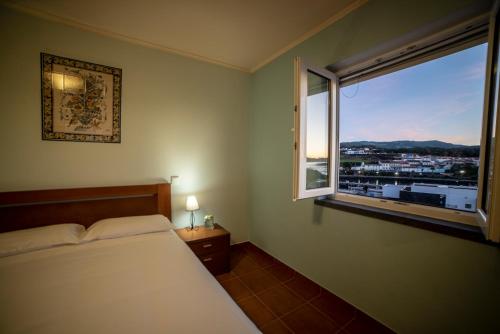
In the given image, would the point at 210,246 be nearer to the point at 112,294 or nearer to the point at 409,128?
the point at 112,294

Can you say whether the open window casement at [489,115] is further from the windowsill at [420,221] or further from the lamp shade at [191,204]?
the lamp shade at [191,204]

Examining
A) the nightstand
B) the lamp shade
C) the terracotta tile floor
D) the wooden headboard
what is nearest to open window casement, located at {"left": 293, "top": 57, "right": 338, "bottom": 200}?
the terracotta tile floor

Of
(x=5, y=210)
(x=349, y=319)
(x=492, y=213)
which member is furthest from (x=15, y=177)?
(x=492, y=213)

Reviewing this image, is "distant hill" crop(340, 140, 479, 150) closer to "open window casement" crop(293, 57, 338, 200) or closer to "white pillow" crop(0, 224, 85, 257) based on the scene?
"open window casement" crop(293, 57, 338, 200)

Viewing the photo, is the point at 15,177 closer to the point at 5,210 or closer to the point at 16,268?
the point at 5,210

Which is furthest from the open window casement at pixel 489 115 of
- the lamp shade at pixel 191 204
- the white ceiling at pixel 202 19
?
the lamp shade at pixel 191 204

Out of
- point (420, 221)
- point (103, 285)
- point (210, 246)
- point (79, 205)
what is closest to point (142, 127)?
point (79, 205)

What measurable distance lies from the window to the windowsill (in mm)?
79

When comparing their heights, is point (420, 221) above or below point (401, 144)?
below

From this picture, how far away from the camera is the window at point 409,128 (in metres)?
1.28

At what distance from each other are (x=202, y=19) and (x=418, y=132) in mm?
2112

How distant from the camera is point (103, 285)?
1161 millimetres

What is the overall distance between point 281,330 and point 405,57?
2.35 metres

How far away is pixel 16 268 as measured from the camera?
50.9 inches
